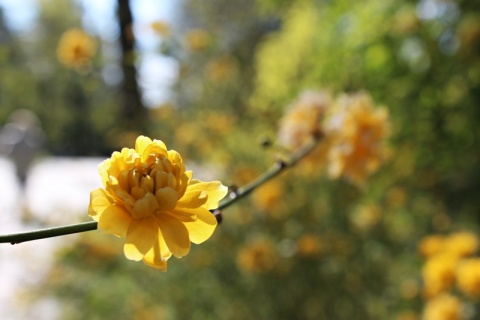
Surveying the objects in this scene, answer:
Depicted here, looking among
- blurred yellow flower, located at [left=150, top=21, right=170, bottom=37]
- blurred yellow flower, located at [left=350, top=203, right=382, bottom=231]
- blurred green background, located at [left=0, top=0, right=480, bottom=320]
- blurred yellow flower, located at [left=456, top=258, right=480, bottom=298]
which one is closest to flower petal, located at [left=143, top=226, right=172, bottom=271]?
blurred yellow flower, located at [left=456, top=258, right=480, bottom=298]

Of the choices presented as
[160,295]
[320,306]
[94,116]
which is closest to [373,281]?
A: [320,306]

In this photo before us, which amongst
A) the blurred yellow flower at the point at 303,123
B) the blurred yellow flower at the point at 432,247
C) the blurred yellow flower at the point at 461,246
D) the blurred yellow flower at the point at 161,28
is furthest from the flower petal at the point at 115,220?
the blurred yellow flower at the point at 161,28

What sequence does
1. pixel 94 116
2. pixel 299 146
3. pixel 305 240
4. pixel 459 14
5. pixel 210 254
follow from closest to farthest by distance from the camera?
pixel 299 146 < pixel 305 240 < pixel 210 254 < pixel 459 14 < pixel 94 116

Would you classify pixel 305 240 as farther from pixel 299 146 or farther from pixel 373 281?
pixel 299 146

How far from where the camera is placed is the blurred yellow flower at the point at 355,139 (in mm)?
1514

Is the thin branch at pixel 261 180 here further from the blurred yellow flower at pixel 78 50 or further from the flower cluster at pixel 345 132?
the blurred yellow flower at pixel 78 50

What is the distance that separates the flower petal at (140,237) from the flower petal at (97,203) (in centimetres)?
4

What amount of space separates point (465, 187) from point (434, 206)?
0.49 metres

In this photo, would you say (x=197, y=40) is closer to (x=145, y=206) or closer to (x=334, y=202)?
(x=334, y=202)

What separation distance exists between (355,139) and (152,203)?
0.94m

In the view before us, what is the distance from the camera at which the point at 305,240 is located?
3.02 m

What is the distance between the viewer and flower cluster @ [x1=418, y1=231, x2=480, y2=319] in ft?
6.97

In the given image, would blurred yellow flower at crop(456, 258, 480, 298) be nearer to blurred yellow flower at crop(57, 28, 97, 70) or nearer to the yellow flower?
the yellow flower

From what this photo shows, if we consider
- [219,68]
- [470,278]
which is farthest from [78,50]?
[470,278]
